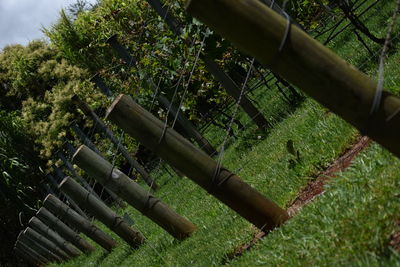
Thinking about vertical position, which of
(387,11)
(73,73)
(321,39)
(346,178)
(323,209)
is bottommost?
(323,209)

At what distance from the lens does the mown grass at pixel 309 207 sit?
127 inches

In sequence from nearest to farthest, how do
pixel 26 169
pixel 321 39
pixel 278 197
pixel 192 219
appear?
pixel 278 197 < pixel 192 219 < pixel 321 39 < pixel 26 169

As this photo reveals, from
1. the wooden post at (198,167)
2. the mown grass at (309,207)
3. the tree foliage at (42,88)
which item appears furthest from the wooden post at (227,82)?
the tree foliage at (42,88)

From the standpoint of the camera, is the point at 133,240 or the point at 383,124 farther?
the point at 133,240

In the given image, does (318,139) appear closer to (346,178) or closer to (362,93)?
(346,178)

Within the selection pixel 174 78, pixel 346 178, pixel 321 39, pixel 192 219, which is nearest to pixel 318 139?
pixel 346 178

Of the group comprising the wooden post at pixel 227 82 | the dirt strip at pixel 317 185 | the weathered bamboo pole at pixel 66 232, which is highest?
the wooden post at pixel 227 82

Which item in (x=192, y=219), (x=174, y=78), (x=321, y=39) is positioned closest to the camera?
(x=192, y=219)

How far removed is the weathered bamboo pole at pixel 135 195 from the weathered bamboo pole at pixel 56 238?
7562 mm

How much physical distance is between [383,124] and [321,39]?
9.17 metres

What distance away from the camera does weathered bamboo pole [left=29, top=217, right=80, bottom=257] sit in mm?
14523

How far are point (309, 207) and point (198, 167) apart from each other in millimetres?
988

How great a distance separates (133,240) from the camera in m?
9.60

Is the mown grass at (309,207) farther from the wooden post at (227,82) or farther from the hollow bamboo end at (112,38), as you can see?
the hollow bamboo end at (112,38)
